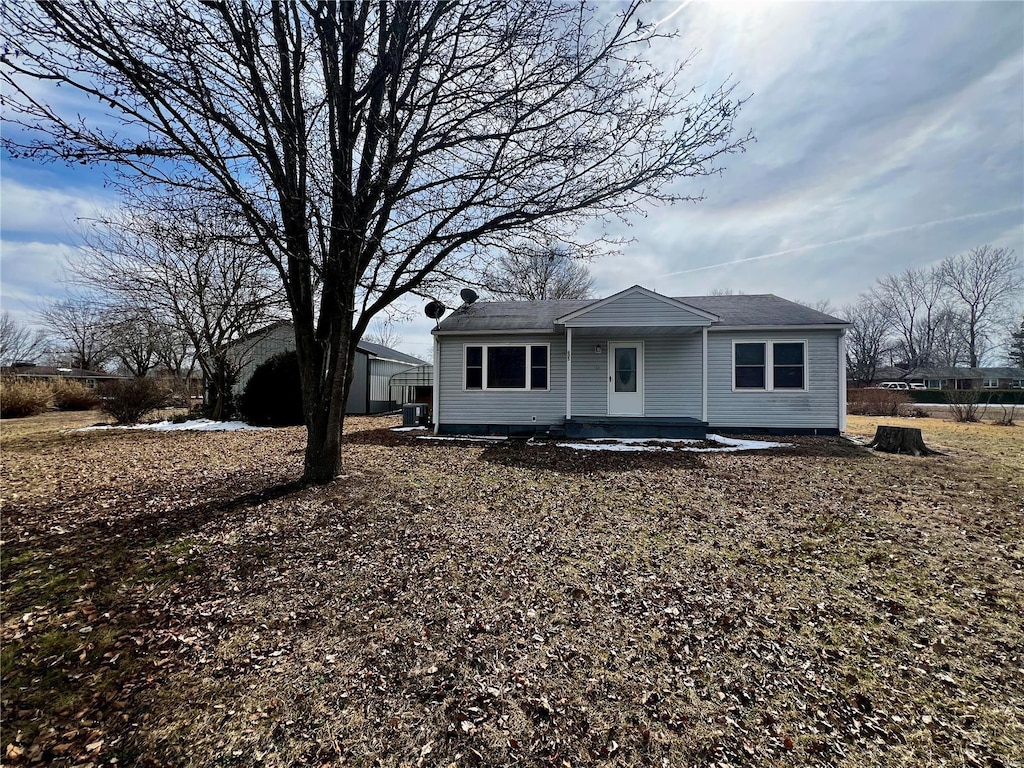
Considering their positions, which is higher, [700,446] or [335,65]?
[335,65]

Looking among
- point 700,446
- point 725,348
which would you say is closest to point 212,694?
point 700,446

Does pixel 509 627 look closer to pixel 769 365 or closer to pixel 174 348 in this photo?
pixel 769 365

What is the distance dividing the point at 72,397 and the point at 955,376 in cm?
6867

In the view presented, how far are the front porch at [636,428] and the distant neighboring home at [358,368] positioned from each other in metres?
9.17

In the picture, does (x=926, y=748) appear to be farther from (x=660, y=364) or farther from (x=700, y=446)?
(x=660, y=364)

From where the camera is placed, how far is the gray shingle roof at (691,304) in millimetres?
11539

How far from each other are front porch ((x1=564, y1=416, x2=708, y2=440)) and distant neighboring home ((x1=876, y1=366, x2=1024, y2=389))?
4697cm

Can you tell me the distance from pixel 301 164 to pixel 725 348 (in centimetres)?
1082

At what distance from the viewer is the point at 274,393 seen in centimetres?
1446

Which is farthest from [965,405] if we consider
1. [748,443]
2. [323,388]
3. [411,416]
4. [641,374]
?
[323,388]

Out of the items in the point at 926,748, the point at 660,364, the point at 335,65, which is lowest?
the point at 926,748

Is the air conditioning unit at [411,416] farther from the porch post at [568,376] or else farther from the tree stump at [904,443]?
the tree stump at [904,443]

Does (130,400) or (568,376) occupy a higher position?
(568,376)

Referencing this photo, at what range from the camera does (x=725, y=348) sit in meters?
11.8
